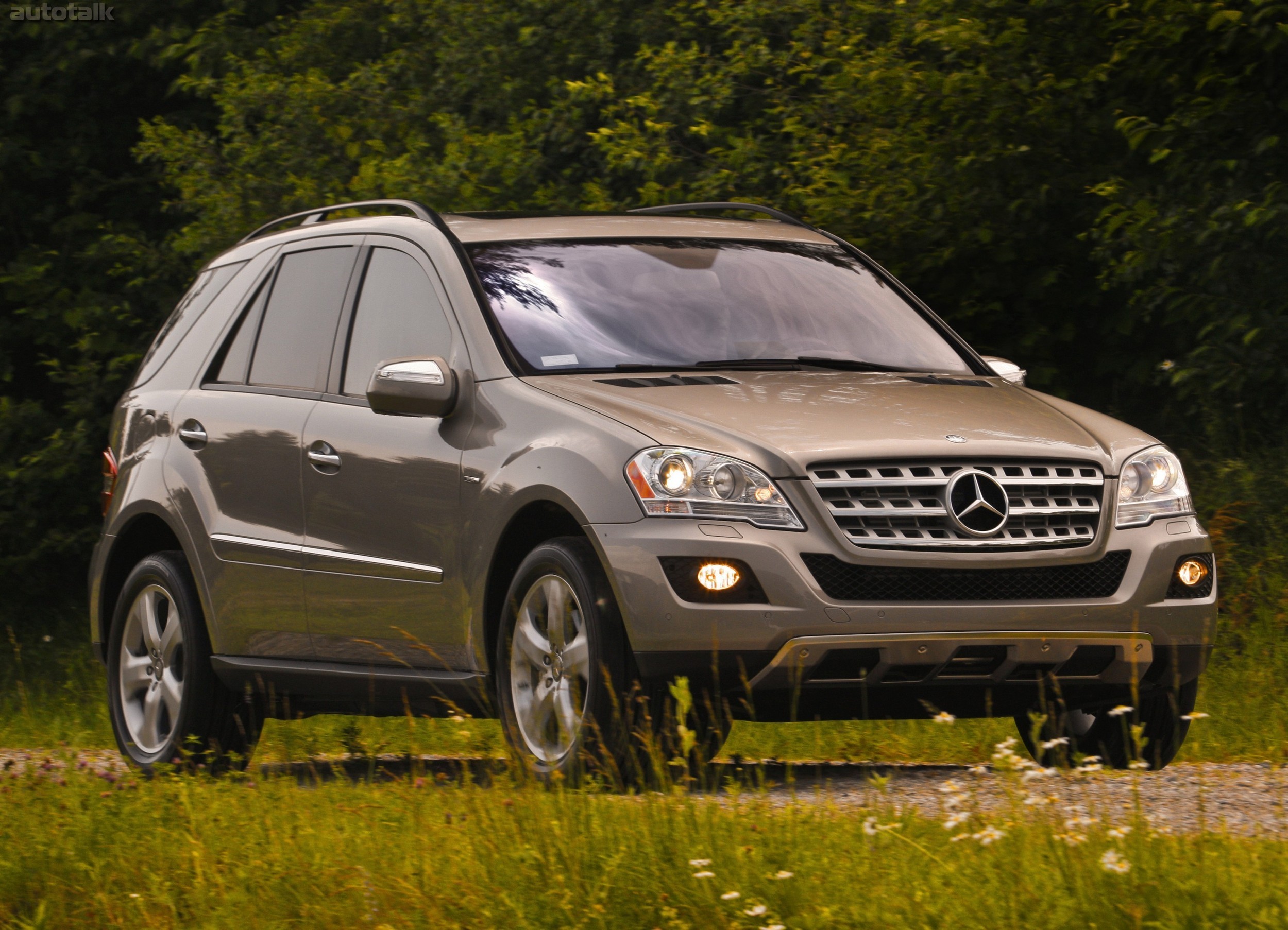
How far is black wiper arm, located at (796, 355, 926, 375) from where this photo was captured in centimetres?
692

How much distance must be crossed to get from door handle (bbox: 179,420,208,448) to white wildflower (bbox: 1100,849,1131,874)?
465 centimetres

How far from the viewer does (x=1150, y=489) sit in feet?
20.7

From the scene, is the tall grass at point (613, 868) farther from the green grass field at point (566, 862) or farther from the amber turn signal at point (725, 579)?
the amber turn signal at point (725, 579)

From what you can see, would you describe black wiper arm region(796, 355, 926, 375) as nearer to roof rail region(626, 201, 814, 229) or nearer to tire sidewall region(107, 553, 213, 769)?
roof rail region(626, 201, 814, 229)

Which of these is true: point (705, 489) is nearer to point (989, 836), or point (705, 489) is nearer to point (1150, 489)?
Result: point (1150, 489)

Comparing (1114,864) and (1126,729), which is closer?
(1114,864)

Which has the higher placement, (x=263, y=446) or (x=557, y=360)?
(x=557, y=360)

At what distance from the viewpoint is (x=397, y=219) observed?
750cm

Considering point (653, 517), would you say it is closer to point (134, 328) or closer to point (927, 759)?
point (927, 759)

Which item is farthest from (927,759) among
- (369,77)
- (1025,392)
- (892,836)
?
(369,77)

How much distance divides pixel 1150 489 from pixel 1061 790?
3.13 feet

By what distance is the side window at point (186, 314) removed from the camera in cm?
853

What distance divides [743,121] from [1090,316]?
341 cm

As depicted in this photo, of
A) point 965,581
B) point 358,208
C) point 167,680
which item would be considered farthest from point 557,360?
point 167,680
